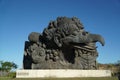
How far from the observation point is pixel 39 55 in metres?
13.6

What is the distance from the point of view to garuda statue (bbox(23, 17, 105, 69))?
13336 mm

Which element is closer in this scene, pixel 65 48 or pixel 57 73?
pixel 57 73

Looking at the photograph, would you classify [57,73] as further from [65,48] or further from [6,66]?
[6,66]

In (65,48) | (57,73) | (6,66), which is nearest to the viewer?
(57,73)

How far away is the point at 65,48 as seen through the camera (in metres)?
14.0

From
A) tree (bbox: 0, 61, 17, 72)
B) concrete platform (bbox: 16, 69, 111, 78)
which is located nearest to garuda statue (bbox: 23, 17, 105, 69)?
concrete platform (bbox: 16, 69, 111, 78)

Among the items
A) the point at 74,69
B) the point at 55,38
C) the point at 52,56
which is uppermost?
the point at 55,38

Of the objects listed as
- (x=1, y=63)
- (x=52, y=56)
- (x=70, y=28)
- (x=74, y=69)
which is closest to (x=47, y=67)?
(x=52, y=56)

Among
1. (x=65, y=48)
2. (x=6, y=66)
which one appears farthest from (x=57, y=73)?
(x=6, y=66)

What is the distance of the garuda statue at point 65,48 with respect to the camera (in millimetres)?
13336

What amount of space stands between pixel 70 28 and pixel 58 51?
5.77ft

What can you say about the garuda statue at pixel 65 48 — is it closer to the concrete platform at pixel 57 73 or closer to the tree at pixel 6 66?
the concrete platform at pixel 57 73

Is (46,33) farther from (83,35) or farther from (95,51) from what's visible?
(95,51)

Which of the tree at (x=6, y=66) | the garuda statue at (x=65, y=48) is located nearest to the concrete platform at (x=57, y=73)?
the garuda statue at (x=65, y=48)
